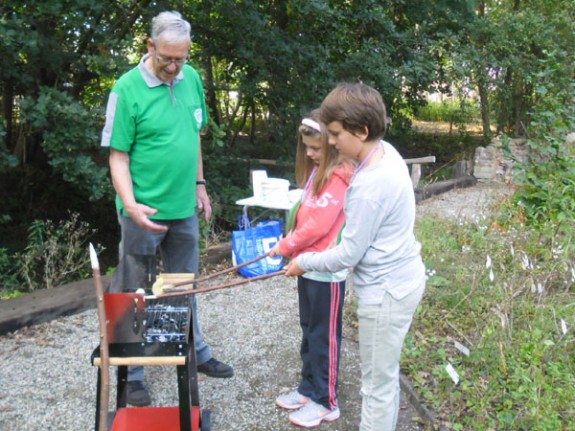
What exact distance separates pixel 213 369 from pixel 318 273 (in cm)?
108

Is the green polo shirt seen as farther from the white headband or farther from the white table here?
the white table

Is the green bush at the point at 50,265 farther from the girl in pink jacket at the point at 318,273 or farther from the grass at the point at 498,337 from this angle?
the grass at the point at 498,337

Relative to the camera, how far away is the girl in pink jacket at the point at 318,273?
2855mm

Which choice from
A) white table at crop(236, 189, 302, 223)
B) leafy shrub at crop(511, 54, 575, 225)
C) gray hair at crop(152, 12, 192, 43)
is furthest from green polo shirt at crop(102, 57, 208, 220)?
leafy shrub at crop(511, 54, 575, 225)

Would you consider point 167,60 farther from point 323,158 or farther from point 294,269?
point 294,269

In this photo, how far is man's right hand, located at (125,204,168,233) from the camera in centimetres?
300

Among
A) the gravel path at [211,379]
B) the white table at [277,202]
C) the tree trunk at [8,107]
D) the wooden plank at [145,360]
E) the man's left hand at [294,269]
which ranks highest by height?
the tree trunk at [8,107]

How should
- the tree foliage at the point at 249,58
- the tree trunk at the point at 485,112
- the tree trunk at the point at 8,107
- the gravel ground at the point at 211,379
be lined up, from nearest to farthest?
1. the gravel ground at the point at 211,379
2. the tree foliage at the point at 249,58
3. the tree trunk at the point at 8,107
4. the tree trunk at the point at 485,112

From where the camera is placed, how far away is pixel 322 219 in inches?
112

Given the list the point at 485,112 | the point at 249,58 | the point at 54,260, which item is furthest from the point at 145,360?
the point at 485,112

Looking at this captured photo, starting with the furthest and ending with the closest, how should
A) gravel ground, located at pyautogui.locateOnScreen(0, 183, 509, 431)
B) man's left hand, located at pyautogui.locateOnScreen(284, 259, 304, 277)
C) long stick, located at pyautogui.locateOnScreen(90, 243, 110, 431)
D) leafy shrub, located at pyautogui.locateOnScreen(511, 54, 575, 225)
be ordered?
leafy shrub, located at pyautogui.locateOnScreen(511, 54, 575, 225) < gravel ground, located at pyautogui.locateOnScreen(0, 183, 509, 431) < man's left hand, located at pyautogui.locateOnScreen(284, 259, 304, 277) < long stick, located at pyautogui.locateOnScreen(90, 243, 110, 431)

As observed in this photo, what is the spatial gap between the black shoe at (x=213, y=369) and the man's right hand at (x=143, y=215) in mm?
1010

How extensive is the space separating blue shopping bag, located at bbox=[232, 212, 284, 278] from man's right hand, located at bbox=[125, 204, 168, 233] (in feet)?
7.41

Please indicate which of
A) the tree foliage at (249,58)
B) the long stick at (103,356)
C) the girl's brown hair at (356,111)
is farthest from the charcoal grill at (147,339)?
the tree foliage at (249,58)
